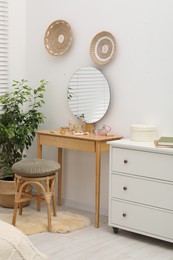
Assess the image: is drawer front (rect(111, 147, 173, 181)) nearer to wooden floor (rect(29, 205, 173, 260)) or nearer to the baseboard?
wooden floor (rect(29, 205, 173, 260))

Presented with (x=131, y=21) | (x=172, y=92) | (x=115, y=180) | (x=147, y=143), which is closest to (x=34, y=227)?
(x=115, y=180)

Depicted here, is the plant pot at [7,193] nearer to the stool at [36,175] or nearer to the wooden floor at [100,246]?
the stool at [36,175]

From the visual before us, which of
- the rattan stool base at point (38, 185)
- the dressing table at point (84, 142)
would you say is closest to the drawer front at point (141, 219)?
the dressing table at point (84, 142)

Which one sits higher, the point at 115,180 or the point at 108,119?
the point at 108,119

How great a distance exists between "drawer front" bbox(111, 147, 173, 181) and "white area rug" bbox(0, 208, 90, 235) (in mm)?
600

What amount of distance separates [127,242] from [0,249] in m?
1.90

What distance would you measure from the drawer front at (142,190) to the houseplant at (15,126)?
1076mm

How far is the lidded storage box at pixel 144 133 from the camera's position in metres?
3.70

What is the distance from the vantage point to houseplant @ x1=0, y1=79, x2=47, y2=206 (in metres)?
4.31

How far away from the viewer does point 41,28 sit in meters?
4.66

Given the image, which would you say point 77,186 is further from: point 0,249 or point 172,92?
point 0,249

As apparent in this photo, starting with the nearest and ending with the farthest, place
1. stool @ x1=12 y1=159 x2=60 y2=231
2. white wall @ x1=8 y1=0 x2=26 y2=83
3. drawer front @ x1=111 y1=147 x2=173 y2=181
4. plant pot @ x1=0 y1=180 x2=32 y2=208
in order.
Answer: drawer front @ x1=111 y1=147 x2=173 y2=181, stool @ x1=12 y1=159 x2=60 y2=231, plant pot @ x1=0 y1=180 x2=32 y2=208, white wall @ x1=8 y1=0 x2=26 y2=83

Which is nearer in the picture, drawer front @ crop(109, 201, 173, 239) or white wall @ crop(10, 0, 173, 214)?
drawer front @ crop(109, 201, 173, 239)

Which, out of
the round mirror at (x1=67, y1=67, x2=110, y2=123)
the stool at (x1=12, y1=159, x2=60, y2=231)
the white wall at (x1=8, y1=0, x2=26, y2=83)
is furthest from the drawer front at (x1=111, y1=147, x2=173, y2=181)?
the white wall at (x1=8, y1=0, x2=26, y2=83)
